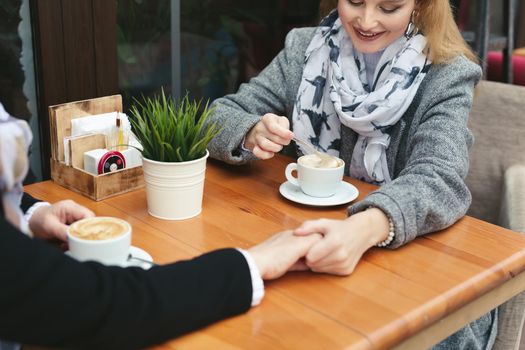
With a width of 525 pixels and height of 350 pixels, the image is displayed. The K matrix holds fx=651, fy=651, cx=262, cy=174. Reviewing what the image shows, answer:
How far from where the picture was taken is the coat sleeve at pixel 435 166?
4.01 feet

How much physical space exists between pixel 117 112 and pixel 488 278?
0.88 meters

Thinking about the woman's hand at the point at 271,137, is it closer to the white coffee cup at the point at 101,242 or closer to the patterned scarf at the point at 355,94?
the patterned scarf at the point at 355,94

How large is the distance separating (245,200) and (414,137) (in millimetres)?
421

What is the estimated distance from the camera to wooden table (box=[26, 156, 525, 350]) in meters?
0.92

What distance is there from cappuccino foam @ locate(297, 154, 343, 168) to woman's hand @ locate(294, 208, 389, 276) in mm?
230

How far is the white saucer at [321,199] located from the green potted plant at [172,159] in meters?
0.22

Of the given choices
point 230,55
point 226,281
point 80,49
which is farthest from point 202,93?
point 226,281

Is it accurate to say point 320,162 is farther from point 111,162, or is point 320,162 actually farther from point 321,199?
point 111,162

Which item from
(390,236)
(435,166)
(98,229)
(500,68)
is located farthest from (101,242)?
(500,68)

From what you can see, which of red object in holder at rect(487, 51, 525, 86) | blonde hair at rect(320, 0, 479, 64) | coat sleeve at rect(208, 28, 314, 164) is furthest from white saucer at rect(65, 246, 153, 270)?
red object in holder at rect(487, 51, 525, 86)

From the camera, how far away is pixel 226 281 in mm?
951

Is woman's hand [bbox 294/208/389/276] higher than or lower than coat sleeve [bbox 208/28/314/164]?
lower

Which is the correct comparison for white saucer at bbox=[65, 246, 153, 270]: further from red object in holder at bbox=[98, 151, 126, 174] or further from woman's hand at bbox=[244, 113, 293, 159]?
woman's hand at bbox=[244, 113, 293, 159]

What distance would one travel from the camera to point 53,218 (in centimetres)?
116
